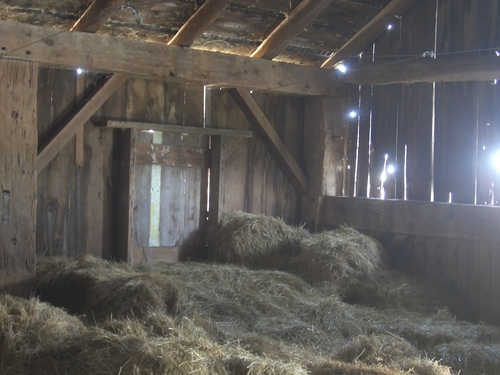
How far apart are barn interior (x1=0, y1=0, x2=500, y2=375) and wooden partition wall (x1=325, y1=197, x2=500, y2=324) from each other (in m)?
0.02

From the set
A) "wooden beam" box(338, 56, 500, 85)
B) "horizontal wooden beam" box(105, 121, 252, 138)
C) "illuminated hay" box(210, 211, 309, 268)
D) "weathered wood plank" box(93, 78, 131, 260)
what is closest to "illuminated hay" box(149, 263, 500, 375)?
"illuminated hay" box(210, 211, 309, 268)

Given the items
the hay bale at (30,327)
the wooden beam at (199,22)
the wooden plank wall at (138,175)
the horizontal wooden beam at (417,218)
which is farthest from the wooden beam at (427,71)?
the hay bale at (30,327)

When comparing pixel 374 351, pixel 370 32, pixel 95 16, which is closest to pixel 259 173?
pixel 370 32

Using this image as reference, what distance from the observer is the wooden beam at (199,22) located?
209 inches

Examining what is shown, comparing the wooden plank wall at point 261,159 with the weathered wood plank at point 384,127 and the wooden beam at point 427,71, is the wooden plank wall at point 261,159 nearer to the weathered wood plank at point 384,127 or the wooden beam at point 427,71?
the wooden beam at point 427,71

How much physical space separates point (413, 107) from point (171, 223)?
2719 millimetres

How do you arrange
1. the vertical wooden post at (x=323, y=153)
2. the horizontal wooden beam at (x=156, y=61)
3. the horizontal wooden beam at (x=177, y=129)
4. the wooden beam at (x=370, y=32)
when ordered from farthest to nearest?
the vertical wooden post at (x=323, y=153), the wooden beam at (x=370, y=32), the horizontal wooden beam at (x=177, y=129), the horizontal wooden beam at (x=156, y=61)

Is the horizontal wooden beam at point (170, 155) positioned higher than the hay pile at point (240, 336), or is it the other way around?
the horizontal wooden beam at point (170, 155)

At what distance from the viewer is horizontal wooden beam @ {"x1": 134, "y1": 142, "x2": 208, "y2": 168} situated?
6055 millimetres

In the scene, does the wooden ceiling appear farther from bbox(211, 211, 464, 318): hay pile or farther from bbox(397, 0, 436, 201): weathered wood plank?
bbox(211, 211, 464, 318): hay pile

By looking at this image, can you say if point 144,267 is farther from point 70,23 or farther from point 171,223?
point 70,23

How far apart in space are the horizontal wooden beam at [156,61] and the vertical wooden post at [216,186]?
665 millimetres

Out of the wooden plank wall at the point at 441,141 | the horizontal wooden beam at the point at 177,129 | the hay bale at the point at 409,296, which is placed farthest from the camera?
the horizontal wooden beam at the point at 177,129

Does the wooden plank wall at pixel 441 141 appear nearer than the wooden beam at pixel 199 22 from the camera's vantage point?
No
